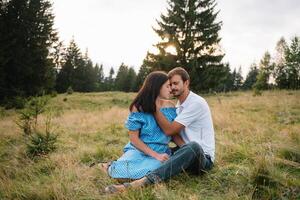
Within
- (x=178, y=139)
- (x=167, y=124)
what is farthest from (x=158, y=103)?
(x=178, y=139)

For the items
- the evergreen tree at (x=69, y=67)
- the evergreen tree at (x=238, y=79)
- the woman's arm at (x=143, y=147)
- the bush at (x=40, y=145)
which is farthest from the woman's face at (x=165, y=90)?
the evergreen tree at (x=238, y=79)

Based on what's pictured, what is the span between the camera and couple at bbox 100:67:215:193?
12.4ft

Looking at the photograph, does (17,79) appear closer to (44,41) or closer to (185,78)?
(44,41)

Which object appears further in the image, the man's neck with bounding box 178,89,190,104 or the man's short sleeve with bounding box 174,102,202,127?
the man's neck with bounding box 178,89,190,104

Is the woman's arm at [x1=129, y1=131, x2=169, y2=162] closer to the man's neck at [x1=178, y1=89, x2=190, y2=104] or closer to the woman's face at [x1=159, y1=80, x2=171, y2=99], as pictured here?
the woman's face at [x1=159, y1=80, x2=171, y2=99]

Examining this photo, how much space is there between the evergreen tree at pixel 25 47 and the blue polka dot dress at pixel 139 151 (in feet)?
68.7

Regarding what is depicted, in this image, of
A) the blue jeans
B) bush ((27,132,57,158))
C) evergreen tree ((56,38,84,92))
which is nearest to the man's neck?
the blue jeans

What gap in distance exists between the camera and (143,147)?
400cm

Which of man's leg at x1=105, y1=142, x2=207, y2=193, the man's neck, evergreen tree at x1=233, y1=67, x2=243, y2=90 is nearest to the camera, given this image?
man's leg at x1=105, y1=142, x2=207, y2=193

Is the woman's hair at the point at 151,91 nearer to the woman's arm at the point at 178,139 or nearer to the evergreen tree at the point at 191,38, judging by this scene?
the woman's arm at the point at 178,139

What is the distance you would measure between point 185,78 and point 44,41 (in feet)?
83.4

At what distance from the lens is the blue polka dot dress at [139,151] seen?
391 centimetres

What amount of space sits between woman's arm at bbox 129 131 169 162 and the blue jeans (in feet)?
0.69

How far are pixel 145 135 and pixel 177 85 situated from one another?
34.4 inches
